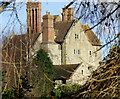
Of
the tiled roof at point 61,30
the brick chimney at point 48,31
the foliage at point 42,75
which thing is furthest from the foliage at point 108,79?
the tiled roof at point 61,30

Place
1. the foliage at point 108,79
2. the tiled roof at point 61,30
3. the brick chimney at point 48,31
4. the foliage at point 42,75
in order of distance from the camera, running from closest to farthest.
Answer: the foliage at point 108,79, the foliage at point 42,75, the brick chimney at point 48,31, the tiled roof at point 61,30

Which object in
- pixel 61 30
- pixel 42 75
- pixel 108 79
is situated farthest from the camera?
pixel 61 30

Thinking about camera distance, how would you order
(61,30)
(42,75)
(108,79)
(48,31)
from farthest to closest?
(61,30)
(48,31)
(42,75)
(108,79)

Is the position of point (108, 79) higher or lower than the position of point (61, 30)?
lower

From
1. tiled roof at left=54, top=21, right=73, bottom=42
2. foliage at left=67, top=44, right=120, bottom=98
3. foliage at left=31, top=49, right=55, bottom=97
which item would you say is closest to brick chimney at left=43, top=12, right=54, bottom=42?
tiled roof at left=54, top=21, right=73, bottom=42

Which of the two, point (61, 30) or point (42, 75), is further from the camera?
point (61, 30)

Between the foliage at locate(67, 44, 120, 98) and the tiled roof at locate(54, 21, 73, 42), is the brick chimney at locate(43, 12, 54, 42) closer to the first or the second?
the tiled roof at locate(54, 21, 73, 42)

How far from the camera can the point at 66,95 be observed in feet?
6.15

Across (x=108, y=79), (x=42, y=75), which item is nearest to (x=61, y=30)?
(x=42, y=75)

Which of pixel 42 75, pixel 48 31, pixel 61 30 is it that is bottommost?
pixel 42 75

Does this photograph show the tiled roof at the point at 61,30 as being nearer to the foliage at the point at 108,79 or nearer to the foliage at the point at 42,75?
the foliage at the point at 42,75

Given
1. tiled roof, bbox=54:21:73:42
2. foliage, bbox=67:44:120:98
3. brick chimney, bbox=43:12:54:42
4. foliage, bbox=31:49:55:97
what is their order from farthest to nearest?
tiled roof, bbox=54:21:73:42 → brick chimney, bbox=43:12:54:42 → foliage, bbox=31:49:55:97 → foliage, bbox=67:44:120:98

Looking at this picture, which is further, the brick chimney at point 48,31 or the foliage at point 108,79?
the brick chimney at point 48,31

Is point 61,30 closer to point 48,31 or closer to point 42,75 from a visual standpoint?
point 48,31
